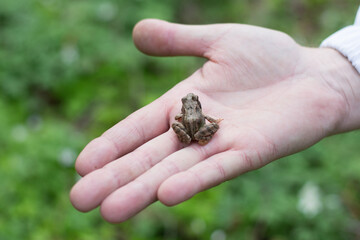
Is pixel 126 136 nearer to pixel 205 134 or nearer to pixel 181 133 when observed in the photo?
pixel 181 133

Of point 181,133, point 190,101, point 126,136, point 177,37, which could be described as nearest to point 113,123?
point 177,37

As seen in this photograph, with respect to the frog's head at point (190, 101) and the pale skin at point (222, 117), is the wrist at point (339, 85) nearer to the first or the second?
the pale skin at point (222, 117)

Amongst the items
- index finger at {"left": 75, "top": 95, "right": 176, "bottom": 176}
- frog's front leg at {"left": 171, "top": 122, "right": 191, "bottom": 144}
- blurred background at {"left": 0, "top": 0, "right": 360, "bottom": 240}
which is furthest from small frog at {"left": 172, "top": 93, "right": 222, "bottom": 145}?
blurred background at {"left": 0, "top": 0, "right": 360, "bottom": 240}

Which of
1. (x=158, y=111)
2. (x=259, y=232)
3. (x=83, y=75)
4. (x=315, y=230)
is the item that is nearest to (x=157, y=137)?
(x=158, y=111)

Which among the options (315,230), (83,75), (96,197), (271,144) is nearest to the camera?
(96,197)

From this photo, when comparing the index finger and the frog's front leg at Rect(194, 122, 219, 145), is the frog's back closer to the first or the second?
the frog's front leg at Rect(194, 122, 219, 145)

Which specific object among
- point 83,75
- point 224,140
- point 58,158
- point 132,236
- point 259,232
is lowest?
point 259,232

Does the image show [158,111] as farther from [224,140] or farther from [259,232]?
[259,232]
